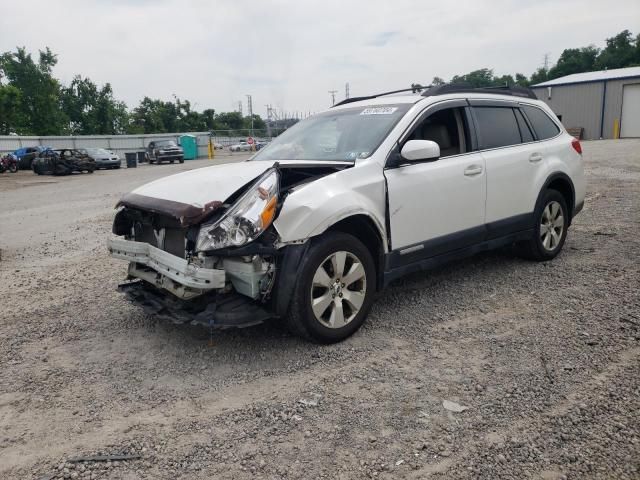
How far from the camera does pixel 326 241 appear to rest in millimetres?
3580

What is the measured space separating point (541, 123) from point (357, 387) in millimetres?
3993

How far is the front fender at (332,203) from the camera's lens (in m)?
3.43

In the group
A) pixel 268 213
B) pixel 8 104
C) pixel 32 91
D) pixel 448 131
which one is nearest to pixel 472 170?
pixel 448 131

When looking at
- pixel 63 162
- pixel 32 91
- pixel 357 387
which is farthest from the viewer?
pixel 32 91

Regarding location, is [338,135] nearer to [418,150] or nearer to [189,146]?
[418,150]

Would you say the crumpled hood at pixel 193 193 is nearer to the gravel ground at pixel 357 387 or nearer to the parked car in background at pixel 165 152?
the gravel ground at pixel 357 387

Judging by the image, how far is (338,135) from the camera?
4.59m

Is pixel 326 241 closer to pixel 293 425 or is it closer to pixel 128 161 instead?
pixel 293 425

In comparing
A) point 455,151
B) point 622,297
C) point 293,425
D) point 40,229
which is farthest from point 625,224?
point 40,229

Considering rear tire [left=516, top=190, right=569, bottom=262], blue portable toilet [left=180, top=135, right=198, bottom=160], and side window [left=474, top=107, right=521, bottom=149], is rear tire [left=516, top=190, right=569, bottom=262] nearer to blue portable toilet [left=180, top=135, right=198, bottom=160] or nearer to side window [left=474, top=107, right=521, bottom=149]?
side window [left=474, top=107, right=521, bottom=149]

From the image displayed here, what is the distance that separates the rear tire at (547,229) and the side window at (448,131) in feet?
4.14

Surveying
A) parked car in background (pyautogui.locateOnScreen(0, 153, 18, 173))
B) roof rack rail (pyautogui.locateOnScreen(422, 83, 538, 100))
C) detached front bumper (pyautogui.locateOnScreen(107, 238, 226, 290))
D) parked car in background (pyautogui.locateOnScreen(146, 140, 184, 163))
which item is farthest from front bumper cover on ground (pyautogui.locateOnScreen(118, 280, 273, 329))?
parked car in background (pyautogui.locateOnScreen(146, 140, 184, 163))

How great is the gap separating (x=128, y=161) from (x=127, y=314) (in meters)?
31.6

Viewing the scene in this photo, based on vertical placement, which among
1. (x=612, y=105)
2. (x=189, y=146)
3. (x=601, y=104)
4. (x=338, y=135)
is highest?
(x=601, y=104)
